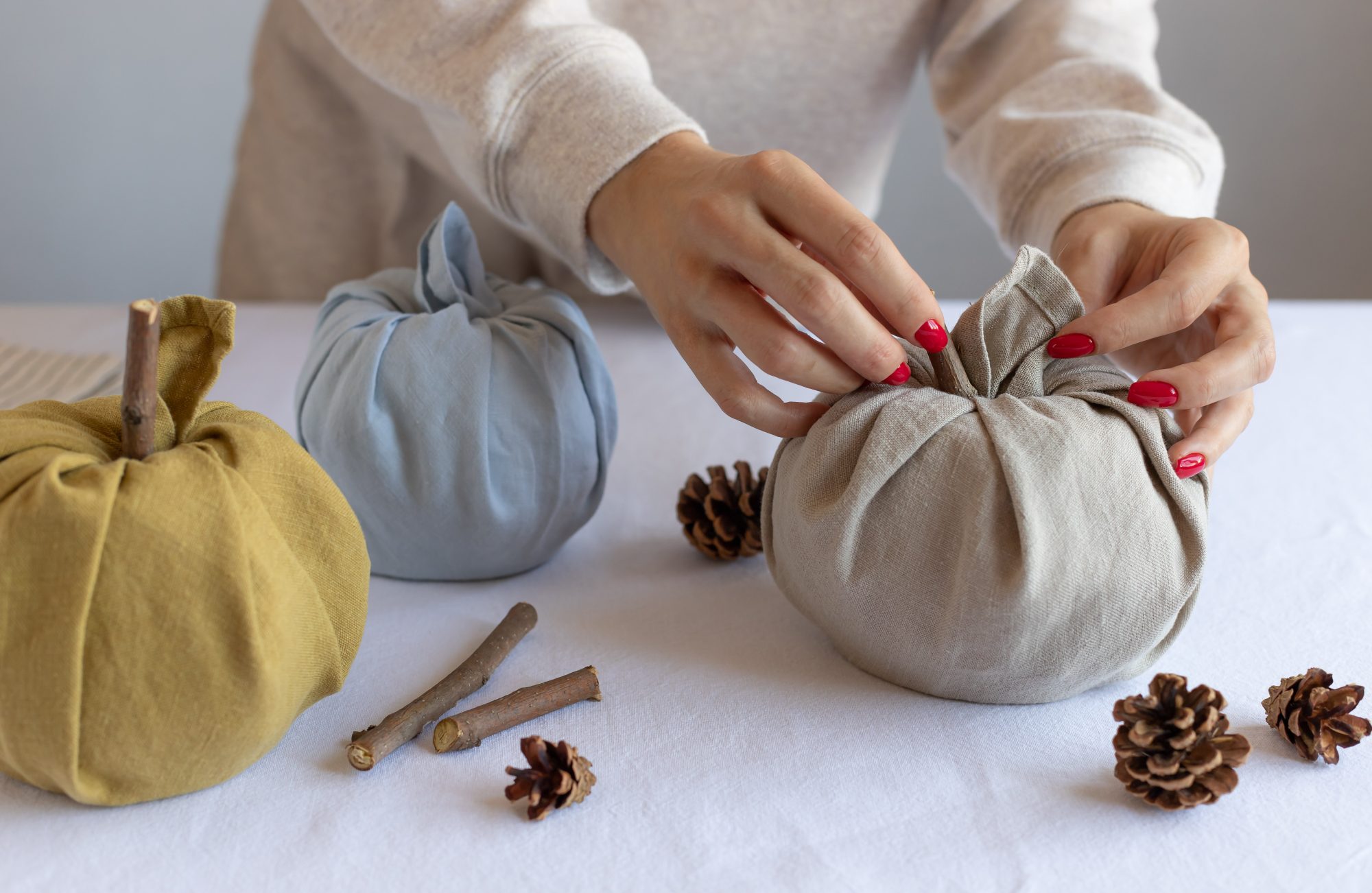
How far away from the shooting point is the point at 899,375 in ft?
1.98

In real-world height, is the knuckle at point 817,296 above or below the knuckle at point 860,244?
below

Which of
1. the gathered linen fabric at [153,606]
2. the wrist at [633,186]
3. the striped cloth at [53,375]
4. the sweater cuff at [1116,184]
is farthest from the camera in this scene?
the striped cloth at [53,375]

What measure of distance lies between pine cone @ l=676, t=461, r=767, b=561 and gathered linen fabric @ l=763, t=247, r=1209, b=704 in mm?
105

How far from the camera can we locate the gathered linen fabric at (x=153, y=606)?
Answer: 18.2 inches

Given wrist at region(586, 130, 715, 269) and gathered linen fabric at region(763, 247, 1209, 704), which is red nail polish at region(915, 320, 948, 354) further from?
wrist at region(586, 130, 715, 269)

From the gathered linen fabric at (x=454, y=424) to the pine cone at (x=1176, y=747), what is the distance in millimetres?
354

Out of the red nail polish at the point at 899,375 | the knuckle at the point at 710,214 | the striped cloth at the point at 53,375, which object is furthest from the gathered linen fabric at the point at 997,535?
the striped cloth at the point at 53,375

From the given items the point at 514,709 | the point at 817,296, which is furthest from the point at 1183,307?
the point at 514,709

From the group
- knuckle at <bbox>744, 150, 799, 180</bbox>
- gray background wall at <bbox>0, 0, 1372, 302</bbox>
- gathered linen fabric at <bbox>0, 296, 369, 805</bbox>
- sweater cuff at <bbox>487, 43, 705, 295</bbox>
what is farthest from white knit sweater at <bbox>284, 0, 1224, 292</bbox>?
gray background wall at <bbox>0, 0, 1372, 302</bbox>

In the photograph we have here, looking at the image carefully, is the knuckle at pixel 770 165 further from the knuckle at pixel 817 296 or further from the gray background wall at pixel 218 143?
the gray background wall at pixel 218 143

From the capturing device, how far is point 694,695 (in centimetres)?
59

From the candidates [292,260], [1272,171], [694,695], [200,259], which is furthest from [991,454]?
[200,259]

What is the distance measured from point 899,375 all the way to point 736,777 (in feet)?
0.76

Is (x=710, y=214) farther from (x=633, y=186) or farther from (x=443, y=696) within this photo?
(x=443, y=696)
